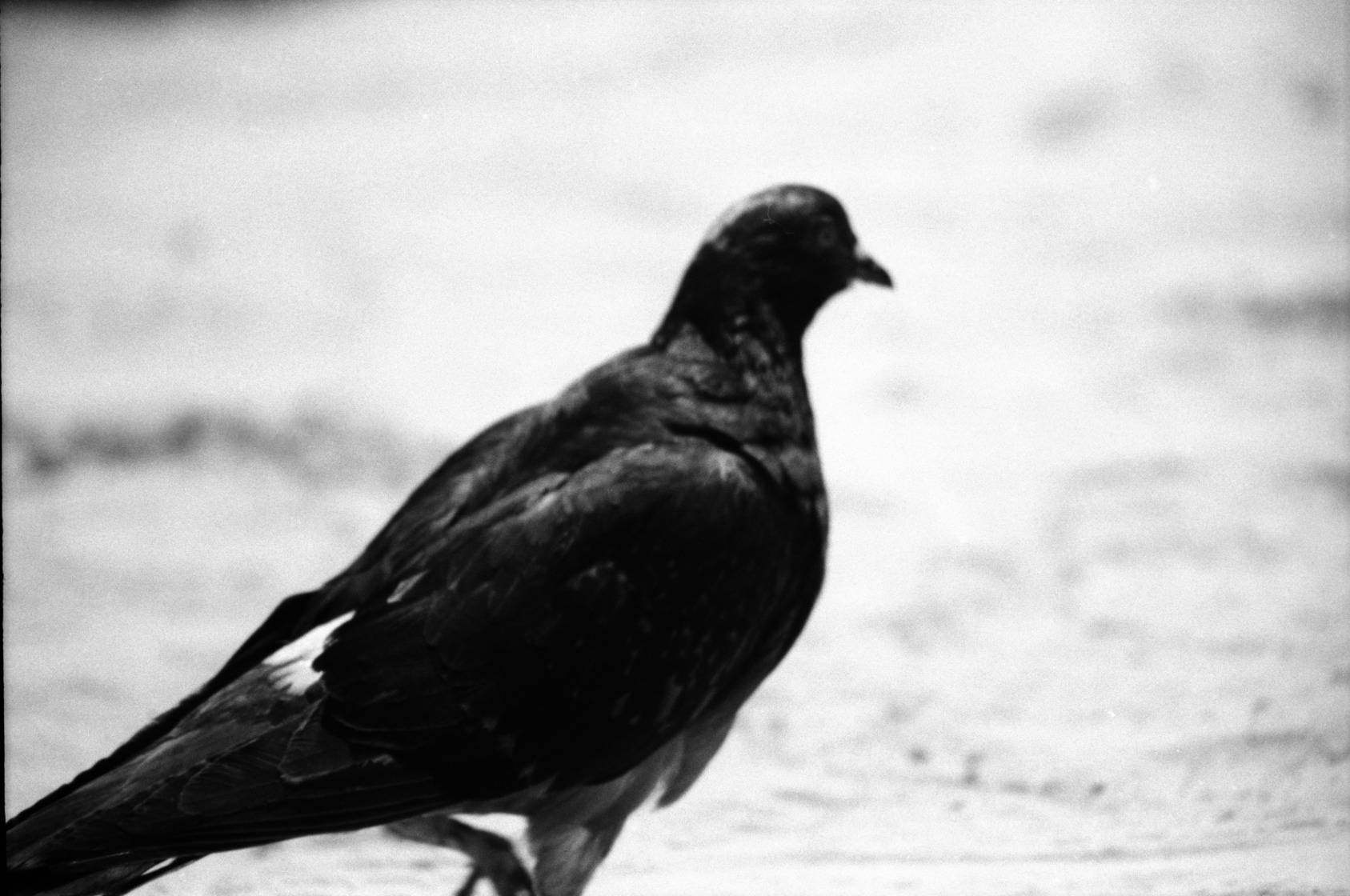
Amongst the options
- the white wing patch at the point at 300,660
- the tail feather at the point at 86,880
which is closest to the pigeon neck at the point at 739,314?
the white wing patch at the point at 300,660

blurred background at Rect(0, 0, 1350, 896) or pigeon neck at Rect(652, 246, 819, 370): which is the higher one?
pigeon neck at Rect(652, 246, 819, 370)

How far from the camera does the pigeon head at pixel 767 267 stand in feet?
11.9

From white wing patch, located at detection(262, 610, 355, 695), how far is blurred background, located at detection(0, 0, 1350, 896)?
70cm

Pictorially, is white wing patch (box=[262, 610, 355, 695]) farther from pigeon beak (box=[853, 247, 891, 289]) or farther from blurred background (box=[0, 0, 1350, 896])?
pigeon beak (box=[853, 247, 891, 289])

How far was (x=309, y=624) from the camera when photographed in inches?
135

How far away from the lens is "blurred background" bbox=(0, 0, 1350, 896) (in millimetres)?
4324

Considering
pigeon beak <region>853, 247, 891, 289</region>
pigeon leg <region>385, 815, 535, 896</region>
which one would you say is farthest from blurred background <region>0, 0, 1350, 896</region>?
pigeon beak <region>853, 247, 891, 289</region>

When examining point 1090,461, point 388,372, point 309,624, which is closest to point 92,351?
point 388,372

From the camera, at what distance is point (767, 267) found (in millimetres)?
3656

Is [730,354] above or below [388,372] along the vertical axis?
above

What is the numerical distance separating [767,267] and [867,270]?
211mm

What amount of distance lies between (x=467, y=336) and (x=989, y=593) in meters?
2.59

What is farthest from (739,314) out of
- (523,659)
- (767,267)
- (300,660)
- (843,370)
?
(843,370)

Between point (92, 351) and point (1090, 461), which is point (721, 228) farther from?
point (92, 351)
